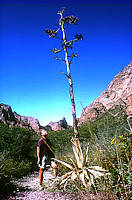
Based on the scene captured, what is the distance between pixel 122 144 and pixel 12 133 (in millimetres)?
6389

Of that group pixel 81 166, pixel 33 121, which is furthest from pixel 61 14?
pixel 33 121

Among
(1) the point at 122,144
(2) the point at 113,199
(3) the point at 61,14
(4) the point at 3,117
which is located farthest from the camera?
(4) the point at 3,117

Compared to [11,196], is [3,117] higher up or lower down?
higher up

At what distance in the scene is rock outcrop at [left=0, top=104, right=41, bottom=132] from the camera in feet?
87.3

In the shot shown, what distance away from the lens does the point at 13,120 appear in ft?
94.2

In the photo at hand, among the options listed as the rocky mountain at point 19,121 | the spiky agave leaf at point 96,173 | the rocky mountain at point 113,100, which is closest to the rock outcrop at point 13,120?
the rocky mountain at point 19,121

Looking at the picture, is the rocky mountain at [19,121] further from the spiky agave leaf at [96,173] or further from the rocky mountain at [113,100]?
the rocky mountain at [113,100]

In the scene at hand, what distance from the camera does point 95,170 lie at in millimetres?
2584

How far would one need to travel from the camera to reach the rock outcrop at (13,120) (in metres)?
26.6

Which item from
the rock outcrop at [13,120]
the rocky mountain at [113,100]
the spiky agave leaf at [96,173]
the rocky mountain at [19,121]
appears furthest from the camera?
the rocky mountain at [19,121]

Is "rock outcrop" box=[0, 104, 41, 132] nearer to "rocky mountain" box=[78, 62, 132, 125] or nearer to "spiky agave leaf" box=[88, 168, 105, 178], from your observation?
"spiky agave leaf" box=[88, 168, 105, 178]

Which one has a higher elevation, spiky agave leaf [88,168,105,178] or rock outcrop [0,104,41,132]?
rock outcrop [0,104,41,132]

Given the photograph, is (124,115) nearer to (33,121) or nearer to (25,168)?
(25,168)

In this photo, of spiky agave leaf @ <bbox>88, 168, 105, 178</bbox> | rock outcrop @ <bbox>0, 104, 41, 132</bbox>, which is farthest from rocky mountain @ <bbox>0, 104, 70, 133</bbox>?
spiky agave leaf @ <bbox>88, 168, 105, 178</bbox>
